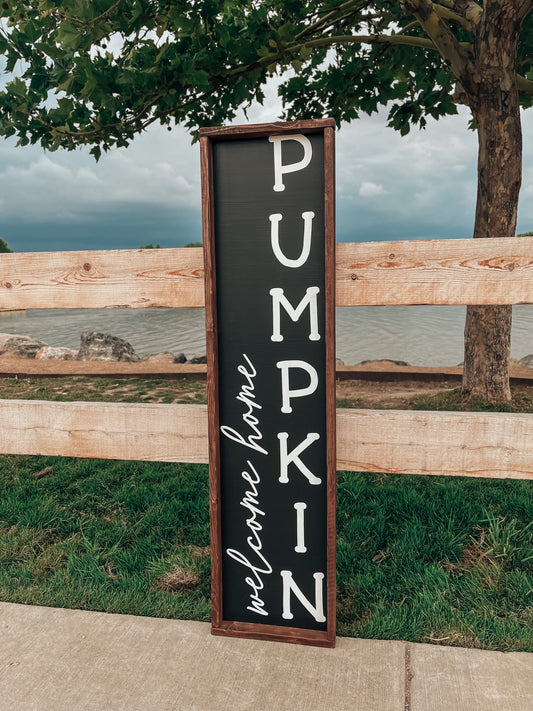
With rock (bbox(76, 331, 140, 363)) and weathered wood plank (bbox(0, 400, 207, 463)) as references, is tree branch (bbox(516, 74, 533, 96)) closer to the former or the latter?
weathered wood plank (bbox(0, 400, 207, 463))

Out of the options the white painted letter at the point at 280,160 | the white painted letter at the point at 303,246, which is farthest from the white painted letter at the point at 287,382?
the white painted letter at the point at 280,160

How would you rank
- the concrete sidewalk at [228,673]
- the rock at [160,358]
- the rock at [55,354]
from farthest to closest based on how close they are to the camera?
1. the rock at [55,354]
2. the rock at [160,358]
3. the concrete sidewalk at [228,673]

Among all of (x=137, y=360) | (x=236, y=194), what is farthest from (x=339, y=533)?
(x=137, y=360)

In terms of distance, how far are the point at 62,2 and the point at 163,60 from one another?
3.37 feet

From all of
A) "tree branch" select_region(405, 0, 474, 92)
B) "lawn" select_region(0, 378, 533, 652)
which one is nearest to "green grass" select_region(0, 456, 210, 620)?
"lawn" select_region(0, 378, 533, 652)

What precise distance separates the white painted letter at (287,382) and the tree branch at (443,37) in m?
4.81

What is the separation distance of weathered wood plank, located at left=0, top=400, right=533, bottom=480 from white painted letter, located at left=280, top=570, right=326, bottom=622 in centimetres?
51

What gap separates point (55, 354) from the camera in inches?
516

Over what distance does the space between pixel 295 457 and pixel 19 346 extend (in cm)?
1291

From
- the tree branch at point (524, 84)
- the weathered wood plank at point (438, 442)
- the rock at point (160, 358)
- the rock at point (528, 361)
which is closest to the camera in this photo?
the weathered wood plank at point (438, 442)

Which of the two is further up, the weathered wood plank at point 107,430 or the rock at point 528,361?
the weathered wood plank at point 107,430

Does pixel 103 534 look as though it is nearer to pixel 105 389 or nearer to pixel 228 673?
pixel 228 673

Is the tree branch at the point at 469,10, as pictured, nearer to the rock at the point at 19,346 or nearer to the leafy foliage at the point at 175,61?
the leafy foliage at the point at 175,61

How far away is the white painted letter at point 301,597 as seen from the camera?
2.36m
